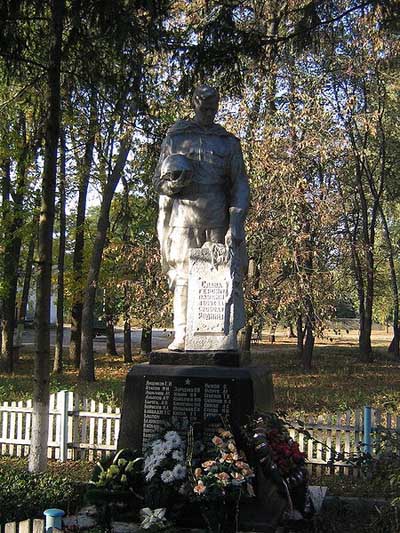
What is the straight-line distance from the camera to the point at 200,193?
6.21 meters

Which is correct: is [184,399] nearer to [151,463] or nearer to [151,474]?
[151,463]

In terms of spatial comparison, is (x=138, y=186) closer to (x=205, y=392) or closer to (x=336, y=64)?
(x=336, y=64)

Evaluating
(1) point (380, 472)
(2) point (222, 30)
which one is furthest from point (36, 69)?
(1) point (380, 472)

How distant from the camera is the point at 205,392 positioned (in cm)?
559

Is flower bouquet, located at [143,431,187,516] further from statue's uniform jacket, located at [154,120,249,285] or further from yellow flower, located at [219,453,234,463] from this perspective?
statue's uniform jacket, located at [154,120,249,285]

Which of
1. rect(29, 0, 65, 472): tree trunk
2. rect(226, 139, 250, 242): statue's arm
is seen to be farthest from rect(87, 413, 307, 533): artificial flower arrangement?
rect(29, 0, 65, 472): tree trunk

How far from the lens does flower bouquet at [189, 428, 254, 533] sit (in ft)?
15.1

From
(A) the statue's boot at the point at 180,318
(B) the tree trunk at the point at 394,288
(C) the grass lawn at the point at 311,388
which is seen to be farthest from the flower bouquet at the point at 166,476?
(B) the tree trunk at the point at 394,288

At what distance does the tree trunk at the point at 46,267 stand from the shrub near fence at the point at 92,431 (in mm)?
1797

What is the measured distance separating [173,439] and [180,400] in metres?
0.54

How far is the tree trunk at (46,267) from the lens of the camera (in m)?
7.27

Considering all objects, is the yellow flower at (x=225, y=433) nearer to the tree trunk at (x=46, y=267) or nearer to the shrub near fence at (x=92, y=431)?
the tree trunk at (x=46, y=267)

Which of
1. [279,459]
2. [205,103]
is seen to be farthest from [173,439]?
[205,103]

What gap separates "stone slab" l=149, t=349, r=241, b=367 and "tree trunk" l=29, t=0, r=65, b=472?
6.15ft
